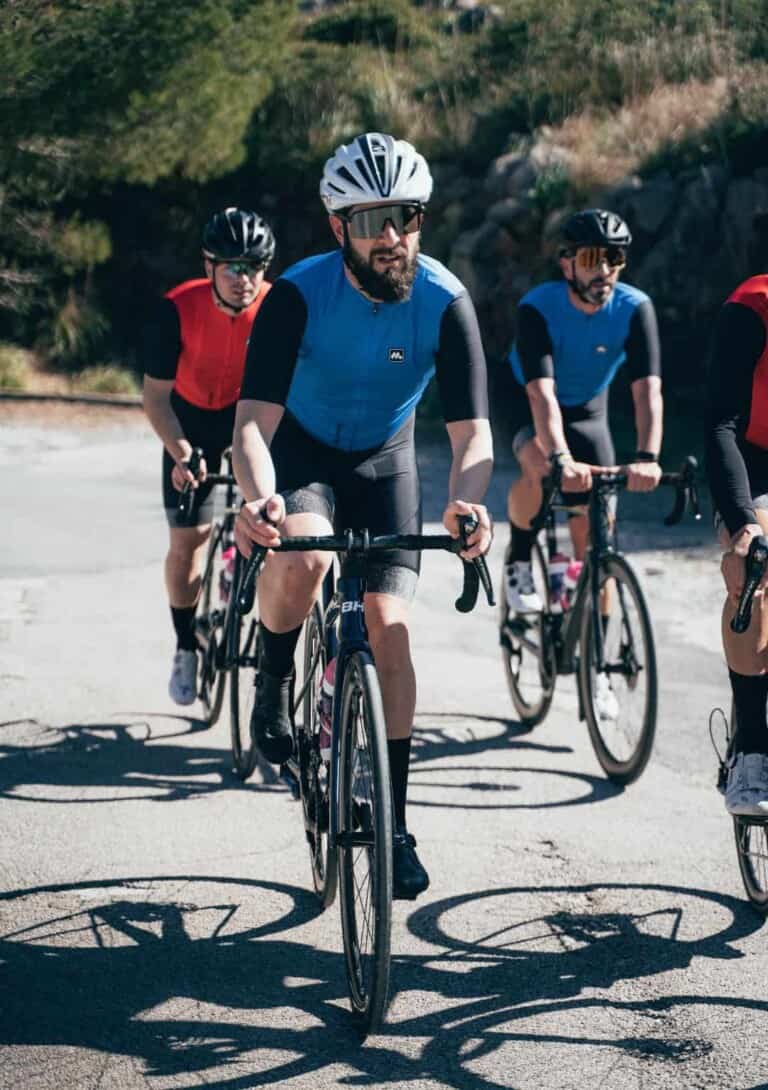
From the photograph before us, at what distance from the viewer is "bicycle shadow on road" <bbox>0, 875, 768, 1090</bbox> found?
12.9ft

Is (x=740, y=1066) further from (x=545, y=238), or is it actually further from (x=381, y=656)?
(x=545, y=238)

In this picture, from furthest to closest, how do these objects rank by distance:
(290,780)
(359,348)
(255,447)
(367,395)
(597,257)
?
(597,257) → (290,780) → (367,395) → (359,348) → (255,447)

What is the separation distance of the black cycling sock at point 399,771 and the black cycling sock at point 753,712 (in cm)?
110

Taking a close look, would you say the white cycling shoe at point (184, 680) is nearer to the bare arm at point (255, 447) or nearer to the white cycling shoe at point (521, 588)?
the white cycling shoe at point (521, 588)

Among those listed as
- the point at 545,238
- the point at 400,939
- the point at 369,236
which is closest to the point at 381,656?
the point at 400,939

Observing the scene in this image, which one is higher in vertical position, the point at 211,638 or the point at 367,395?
the point at 367,395

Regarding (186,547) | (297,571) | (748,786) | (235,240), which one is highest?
(235,240)

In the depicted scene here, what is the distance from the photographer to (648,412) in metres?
6.80

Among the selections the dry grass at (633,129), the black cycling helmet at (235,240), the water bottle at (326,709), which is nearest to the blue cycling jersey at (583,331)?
the black cycling helmet at (235,240)

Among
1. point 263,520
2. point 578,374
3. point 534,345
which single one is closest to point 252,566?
point 263,520

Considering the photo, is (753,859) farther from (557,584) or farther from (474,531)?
(557,584)

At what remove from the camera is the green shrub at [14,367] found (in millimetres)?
17625

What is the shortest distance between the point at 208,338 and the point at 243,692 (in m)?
1.61

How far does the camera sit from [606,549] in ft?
21.4
